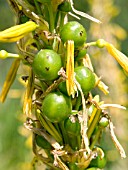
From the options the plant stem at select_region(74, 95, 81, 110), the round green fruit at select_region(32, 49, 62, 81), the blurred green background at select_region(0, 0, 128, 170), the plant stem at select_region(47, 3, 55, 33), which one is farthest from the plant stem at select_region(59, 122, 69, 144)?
the blurred green background at select_region(0, 0, 128, 170)

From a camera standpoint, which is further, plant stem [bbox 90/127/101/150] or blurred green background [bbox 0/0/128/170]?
blurred green background [bbox 0/0/128/170]

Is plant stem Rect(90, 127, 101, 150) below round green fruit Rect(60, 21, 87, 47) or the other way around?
below

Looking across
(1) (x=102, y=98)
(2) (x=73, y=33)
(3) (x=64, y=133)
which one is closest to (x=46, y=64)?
(2) (x=73, y=33)

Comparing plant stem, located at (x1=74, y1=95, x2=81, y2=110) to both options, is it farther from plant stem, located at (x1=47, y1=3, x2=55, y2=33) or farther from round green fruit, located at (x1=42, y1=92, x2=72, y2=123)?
plant stem, located at (x1=47, y1=3, x2=55, y2=33)

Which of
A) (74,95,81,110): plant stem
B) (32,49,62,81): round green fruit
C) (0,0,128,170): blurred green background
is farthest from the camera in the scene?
(0,0,128,170): blurred green background

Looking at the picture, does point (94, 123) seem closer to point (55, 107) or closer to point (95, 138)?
point (95, 138)

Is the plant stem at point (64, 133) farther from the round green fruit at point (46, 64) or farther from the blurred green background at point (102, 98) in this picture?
the blurred green background at point (102, 98)

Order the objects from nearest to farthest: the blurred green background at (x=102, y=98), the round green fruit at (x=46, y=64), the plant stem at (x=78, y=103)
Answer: the round green fruit at (x=46, y=64), the plant stem at (x=78, y=103), the blurred green background at (x=102, y=98)

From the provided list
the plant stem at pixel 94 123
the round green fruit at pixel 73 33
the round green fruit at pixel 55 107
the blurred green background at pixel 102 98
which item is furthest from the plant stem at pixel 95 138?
the blurred green background at pixel 102 98
